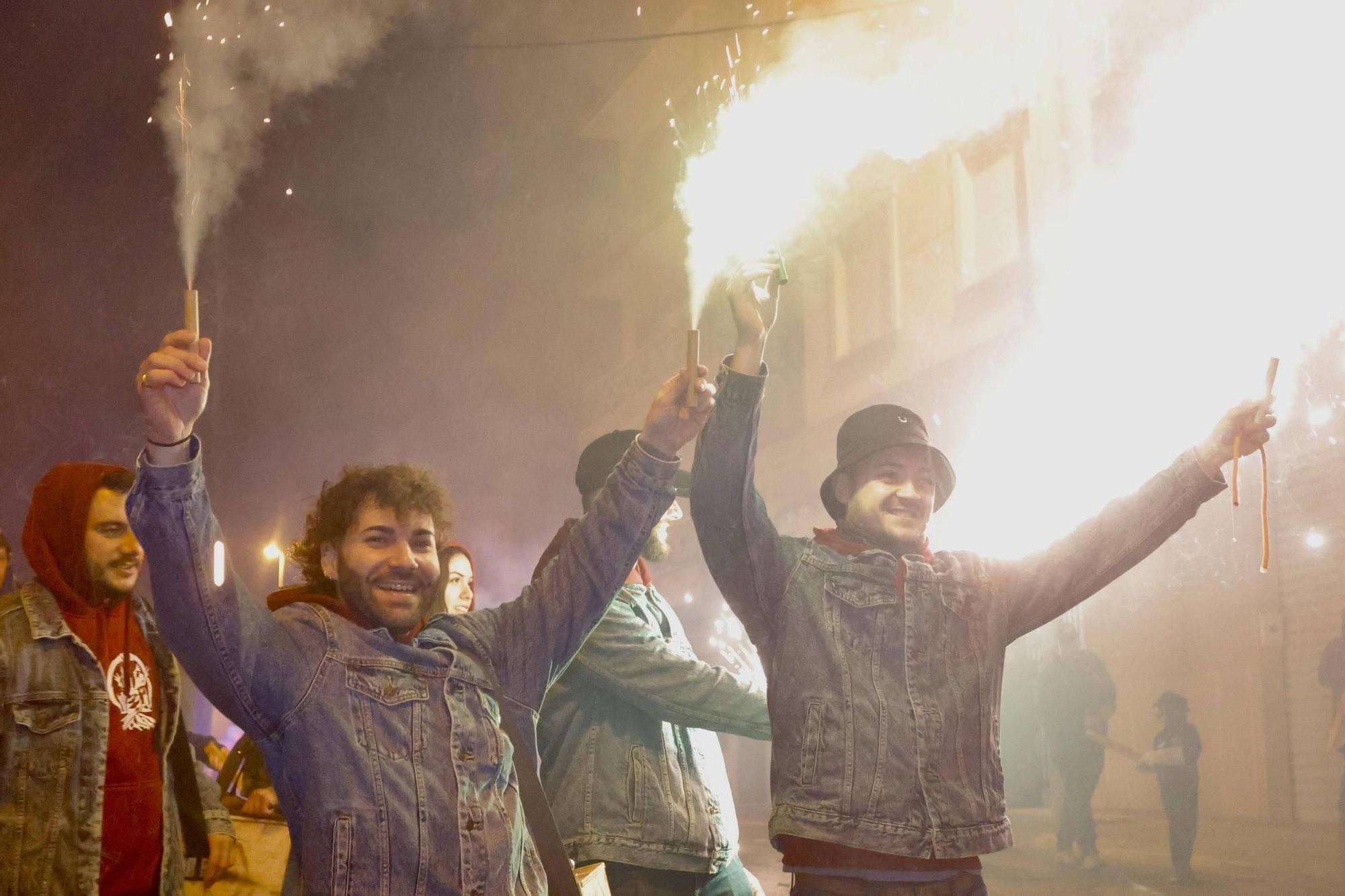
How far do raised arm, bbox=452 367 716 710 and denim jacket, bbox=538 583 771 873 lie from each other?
0.83 meters

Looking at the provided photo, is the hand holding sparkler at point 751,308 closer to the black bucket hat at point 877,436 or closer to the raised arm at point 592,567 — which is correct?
the raised arm at point 592,567

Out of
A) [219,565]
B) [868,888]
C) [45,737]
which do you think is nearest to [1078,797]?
[868,888]

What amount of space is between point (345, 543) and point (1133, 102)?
10314 millimetres

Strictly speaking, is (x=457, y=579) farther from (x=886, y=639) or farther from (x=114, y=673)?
(x=886, y=639)

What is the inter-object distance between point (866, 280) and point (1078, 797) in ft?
24.0

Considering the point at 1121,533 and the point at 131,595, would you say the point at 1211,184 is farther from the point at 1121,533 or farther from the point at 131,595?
the point at 131,595

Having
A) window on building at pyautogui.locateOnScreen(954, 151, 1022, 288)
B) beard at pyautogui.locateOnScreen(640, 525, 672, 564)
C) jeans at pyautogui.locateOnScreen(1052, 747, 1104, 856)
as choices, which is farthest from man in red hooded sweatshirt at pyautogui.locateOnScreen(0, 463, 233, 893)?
window on building at pyautogui.locateOnScreen(954, 151, 1022, 288)

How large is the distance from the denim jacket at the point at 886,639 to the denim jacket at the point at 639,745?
1.78 feet

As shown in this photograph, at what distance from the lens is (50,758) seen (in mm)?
3592

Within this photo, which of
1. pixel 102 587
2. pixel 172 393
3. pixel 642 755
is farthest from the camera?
pixel 102 587

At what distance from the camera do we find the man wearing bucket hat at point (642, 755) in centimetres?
373

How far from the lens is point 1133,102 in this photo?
11039 mm

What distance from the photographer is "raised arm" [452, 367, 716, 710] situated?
2969mm

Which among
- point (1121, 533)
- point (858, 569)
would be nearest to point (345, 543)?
point (858, 569)
